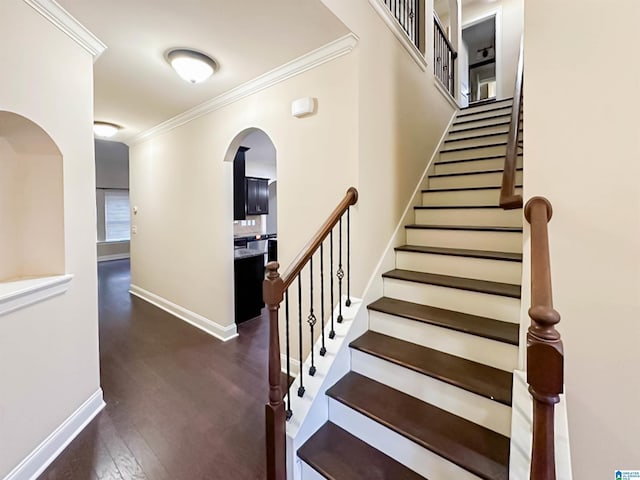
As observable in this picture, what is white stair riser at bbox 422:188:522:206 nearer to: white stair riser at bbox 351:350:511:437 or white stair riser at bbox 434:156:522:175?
white stair riser at bbox 434:156:522:175

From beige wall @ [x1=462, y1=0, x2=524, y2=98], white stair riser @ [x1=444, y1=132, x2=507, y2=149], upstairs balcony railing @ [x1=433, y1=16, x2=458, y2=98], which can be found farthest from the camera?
beige wall @ [x1=462, y1=0, x2=524, y2=98]

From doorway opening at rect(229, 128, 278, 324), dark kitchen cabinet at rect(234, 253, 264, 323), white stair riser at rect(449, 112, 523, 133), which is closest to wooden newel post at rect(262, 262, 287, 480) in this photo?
doorway opening at rect(229, 128, 278, 324)

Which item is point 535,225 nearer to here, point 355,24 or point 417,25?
point 355,24

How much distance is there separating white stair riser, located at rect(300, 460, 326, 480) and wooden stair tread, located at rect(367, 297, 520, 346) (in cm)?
102

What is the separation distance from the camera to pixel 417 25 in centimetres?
325

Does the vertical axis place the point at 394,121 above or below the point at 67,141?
above

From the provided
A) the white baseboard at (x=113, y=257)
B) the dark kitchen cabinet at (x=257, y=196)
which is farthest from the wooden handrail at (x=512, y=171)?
the white baseboard at (x=113, y=257)

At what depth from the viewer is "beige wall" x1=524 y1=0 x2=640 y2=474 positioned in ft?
3.86

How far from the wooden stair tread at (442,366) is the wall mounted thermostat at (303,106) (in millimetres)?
1799

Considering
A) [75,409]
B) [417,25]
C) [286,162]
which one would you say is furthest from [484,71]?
[75,409]

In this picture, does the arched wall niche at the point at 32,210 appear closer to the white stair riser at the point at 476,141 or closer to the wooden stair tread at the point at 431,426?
the wooden stair tread at the point at 431,426

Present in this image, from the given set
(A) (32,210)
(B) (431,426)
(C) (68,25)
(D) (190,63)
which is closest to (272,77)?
(D) (190,63)

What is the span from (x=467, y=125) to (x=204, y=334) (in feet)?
14.8

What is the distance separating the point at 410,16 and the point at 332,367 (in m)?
3.59
